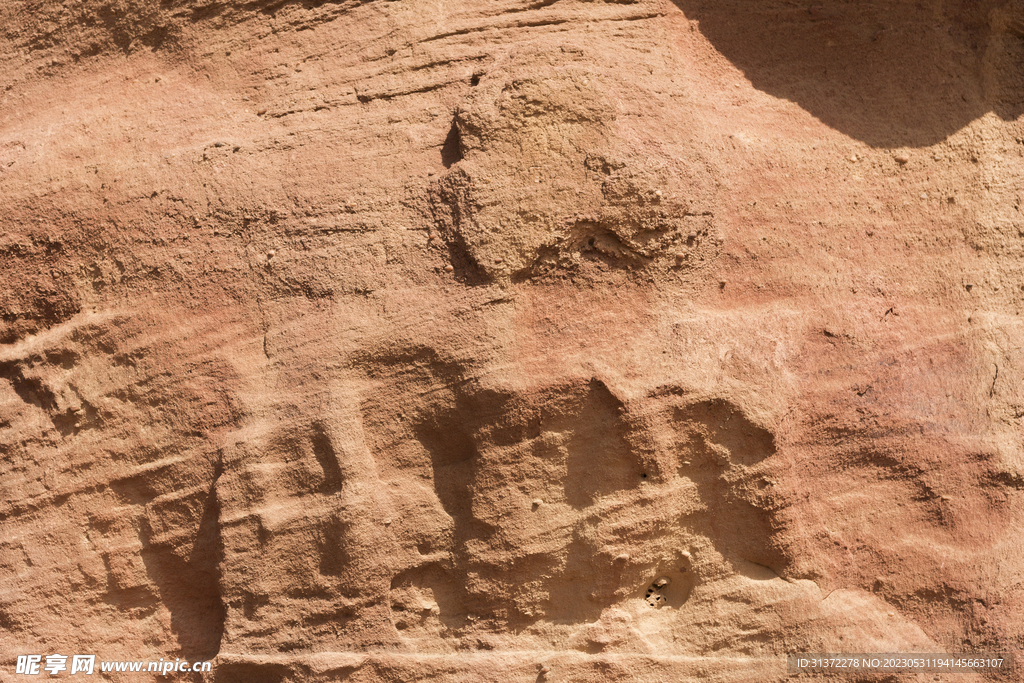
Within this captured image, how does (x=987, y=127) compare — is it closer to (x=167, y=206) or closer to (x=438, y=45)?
(x=438, y=45)

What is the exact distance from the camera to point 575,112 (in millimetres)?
2703

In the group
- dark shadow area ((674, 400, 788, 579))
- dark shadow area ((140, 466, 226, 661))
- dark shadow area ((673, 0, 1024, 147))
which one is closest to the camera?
dark shadow area ((674, 400, 788, 579))

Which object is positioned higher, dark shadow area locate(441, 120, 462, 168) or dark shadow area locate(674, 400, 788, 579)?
dark shadow area locate(441, 120, 462, 168)

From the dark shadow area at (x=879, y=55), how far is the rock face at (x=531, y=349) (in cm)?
1

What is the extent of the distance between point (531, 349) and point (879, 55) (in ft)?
6.00

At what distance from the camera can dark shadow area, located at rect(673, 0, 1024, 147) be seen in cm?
293

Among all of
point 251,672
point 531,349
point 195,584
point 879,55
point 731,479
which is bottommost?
point 251,672

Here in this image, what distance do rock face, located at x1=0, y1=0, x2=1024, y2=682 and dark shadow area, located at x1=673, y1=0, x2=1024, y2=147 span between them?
0.5 inches

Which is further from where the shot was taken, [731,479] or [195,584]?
[195,584]

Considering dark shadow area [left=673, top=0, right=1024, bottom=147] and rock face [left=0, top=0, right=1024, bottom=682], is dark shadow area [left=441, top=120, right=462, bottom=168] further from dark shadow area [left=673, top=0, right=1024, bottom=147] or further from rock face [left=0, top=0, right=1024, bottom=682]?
dark shadow area [left=673, top=0, right=1024, bottom=147]

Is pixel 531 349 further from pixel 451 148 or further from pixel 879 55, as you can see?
pixel 879 55

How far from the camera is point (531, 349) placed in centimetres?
262

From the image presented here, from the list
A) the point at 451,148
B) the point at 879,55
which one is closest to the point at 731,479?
the point at 451,148

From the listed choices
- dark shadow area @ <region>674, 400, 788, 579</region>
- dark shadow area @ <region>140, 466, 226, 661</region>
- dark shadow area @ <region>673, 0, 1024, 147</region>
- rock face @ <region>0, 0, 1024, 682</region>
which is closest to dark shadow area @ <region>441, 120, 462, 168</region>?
rock face @ <region>0, 0, 1024, 682</region>
